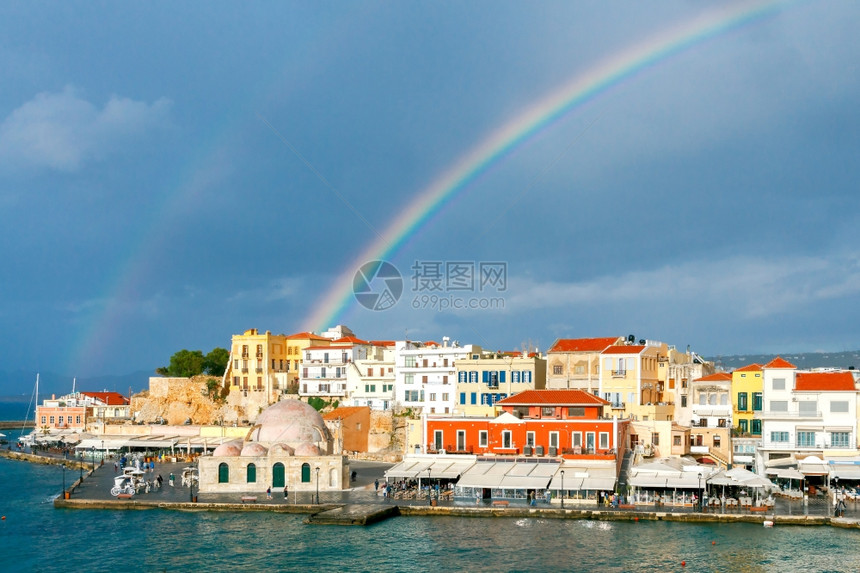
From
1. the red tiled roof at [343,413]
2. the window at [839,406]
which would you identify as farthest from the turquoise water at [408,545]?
the red tiled roof at [343,413]

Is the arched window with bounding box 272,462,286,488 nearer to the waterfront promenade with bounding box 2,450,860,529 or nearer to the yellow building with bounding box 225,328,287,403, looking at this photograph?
the waterfront promenade with bounding box 2,450,860,529

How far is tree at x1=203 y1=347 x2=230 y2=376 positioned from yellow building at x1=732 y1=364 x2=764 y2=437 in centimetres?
6290

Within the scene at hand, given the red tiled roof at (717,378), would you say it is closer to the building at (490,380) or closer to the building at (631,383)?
the building at (631,383)

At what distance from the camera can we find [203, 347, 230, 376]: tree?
107312 millimetres

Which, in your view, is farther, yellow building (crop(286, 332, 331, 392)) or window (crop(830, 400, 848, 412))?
yellow building (crop(286, 332, 331, 392))

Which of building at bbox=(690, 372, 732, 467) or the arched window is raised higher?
building at bbox=(690, 372, 732, 467)

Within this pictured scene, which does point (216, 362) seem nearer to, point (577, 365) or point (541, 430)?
point (577, 365)

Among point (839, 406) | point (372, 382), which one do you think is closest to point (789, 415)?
point (839, 406)

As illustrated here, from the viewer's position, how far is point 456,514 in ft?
160

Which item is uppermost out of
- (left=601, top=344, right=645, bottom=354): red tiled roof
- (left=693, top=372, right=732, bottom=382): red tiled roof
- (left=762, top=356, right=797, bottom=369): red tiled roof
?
(left=601, top=344, right=645, bottom=354): red tiled roof

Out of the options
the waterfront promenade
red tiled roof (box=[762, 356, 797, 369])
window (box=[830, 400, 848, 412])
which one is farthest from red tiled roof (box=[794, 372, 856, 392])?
the waterfront promenade

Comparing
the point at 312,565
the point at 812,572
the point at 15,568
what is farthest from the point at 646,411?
the point at 15,568

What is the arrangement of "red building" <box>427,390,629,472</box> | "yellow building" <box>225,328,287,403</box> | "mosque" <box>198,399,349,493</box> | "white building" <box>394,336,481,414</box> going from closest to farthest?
"mosque" <box>198,399,349,493</box>, "red building" <box>427,390,629,472</box>, "white building" <box>394,336,481,414</box>, "yellow building" <box>225,328,287,403</box>

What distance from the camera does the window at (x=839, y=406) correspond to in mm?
56469
